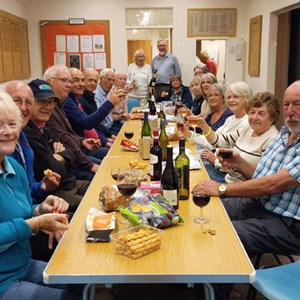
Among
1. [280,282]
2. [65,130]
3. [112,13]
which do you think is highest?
[112,13]

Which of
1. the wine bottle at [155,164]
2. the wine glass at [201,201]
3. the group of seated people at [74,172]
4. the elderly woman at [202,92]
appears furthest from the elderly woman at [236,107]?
the wine glass at [201,201]

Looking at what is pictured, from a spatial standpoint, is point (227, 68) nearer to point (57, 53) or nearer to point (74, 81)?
point (57, 53)

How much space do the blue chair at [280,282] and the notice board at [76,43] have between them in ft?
22.0

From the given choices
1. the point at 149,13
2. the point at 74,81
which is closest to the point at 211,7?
the point at 149,13

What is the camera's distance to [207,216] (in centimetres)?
157

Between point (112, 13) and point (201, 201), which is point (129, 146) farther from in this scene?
point (112, 13)

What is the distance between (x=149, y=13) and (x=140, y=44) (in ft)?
7.32

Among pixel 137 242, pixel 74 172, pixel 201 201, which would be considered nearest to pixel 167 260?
pixel 137 242

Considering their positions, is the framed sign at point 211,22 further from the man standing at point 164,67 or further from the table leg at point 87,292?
the table leg at point 87,292

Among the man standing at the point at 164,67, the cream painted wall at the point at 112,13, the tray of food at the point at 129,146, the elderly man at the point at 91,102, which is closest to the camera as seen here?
the tray of food at the point at 129,146

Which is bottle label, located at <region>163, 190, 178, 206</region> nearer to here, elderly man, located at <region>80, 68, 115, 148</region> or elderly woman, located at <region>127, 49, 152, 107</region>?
elderly man, located at <region>80, 68, 115, 148</region>

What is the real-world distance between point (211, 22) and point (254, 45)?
3.68 ft

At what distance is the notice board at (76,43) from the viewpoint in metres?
7.57

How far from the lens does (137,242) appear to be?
4.07 feet
